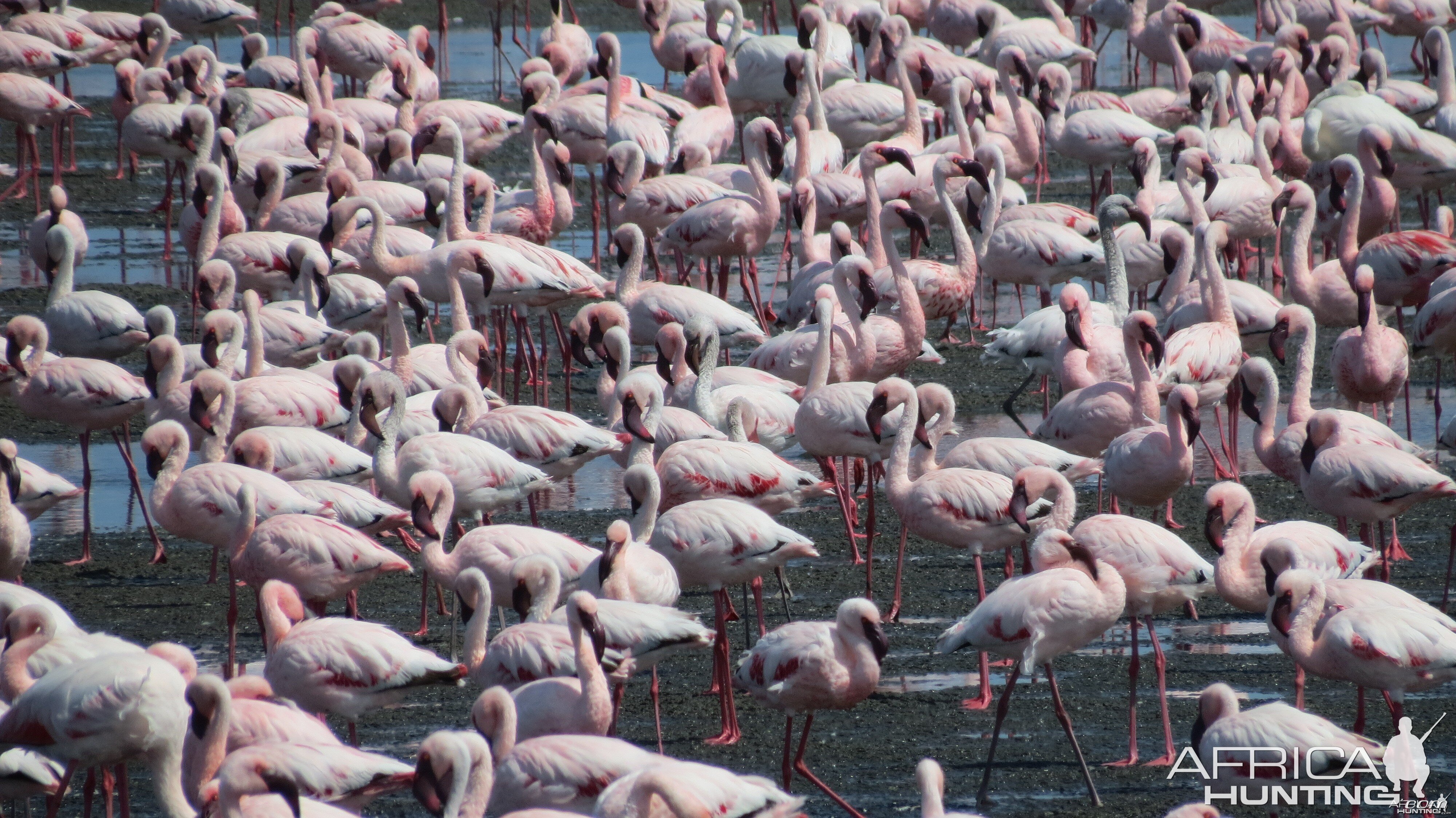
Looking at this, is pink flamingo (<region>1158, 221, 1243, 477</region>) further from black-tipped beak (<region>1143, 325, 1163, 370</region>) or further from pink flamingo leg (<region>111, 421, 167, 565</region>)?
pink flamingo leg (<region>111, 421, 167, 565</region>)

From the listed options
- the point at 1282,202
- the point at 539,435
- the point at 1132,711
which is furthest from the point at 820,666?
the point at 1282,202

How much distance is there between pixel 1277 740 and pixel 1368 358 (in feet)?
16.0

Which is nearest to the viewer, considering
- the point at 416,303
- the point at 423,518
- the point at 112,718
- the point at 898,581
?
the point at 112,718

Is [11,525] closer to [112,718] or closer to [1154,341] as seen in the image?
[112,718]

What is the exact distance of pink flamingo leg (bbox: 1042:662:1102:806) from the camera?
5898mm

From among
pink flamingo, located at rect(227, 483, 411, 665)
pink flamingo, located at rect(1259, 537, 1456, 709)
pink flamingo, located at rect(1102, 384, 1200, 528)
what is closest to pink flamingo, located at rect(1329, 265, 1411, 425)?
pink flamingo, located at rect(1102, 384, 1200, 528)

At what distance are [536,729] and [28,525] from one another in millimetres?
3358

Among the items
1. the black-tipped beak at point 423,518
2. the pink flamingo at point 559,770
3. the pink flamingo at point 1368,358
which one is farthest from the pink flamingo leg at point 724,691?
the pink flamingo at point 1368,358

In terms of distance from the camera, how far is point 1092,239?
12438 millimetres

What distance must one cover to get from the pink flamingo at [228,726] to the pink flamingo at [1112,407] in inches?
177

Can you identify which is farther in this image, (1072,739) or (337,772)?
(1072,739)

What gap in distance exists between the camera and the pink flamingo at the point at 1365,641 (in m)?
5.75

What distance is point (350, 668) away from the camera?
20.1 feet

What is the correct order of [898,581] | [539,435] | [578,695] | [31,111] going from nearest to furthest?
[578,695] < [898,581] < [539,435] < [31,111]
